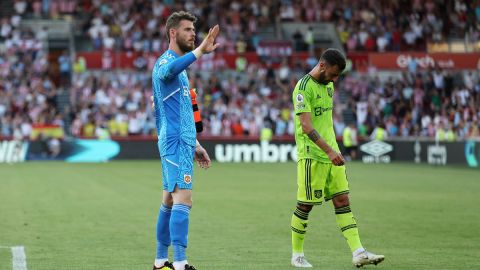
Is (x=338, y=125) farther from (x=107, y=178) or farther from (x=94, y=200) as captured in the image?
(x=94, y=200)

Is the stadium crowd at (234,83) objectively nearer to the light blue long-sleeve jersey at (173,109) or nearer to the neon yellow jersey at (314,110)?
the neon yellow jersey at (314,110)

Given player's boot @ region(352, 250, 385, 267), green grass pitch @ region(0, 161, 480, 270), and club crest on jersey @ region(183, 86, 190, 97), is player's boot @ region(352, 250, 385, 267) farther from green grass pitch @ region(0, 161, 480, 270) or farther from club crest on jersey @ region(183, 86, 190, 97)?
club crest on jersey @ region(183, 86, 190, 97)

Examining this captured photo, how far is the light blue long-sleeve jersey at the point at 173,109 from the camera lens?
9.07 meters

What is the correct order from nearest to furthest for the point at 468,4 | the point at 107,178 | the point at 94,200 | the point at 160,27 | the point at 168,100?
the point at 168,100 → the point at 94,200 → the point at 107,178 → the point at 160,27 → the point at 468,4

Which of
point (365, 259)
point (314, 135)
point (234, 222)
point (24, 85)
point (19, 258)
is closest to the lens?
point (365, 259)

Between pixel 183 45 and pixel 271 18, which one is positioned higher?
pixel 271 18

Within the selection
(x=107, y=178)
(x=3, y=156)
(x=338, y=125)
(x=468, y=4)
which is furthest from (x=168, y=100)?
(x=468, y=4)

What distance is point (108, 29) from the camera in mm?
47250


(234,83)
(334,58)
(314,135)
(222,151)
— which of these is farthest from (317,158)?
(234,83)

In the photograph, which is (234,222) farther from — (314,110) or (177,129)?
(177,129)

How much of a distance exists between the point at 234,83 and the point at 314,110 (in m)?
35.7

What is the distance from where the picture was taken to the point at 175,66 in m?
8.77

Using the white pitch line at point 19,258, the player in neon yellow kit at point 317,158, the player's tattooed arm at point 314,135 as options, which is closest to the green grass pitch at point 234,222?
the white pitch line at point 19,258

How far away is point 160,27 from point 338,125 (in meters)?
10.2
